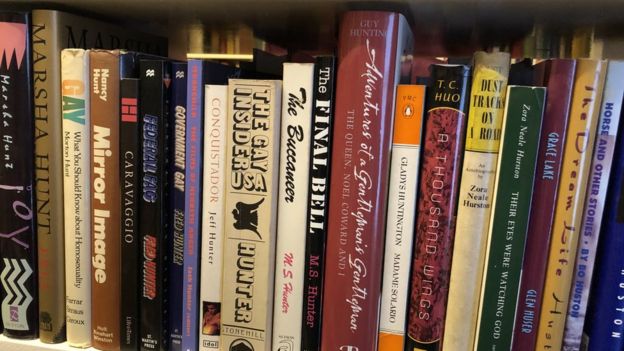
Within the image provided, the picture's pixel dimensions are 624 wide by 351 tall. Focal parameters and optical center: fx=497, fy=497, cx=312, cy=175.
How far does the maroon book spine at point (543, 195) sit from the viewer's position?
458mm

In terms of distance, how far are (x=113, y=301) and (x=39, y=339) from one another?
107 millimetres

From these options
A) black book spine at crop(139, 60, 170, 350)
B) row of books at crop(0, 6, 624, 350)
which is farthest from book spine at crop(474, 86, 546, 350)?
black book spine at crop(139, 60, 170, 350)

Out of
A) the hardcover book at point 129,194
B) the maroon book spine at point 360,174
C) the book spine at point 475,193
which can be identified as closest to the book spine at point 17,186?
the hardcover book at point 129,194

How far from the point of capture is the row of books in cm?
47

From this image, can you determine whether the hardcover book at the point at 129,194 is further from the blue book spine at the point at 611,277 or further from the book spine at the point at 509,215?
the blue book spine at the point at 611,277

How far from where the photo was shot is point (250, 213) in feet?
1.65

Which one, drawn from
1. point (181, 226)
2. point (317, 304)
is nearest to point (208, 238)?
point (181, 226)

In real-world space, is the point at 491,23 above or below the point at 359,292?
above

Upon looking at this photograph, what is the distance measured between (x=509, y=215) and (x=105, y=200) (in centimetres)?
41

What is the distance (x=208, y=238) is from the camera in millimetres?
522

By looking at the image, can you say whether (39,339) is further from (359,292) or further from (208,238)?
(359,292)

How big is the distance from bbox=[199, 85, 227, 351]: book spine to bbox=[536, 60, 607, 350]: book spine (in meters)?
0.33

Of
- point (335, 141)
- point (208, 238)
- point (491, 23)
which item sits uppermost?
point (491, 23)

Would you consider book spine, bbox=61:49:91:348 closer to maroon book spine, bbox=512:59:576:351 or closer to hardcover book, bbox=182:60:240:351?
hardcover book, bbox=182:60:240:351
